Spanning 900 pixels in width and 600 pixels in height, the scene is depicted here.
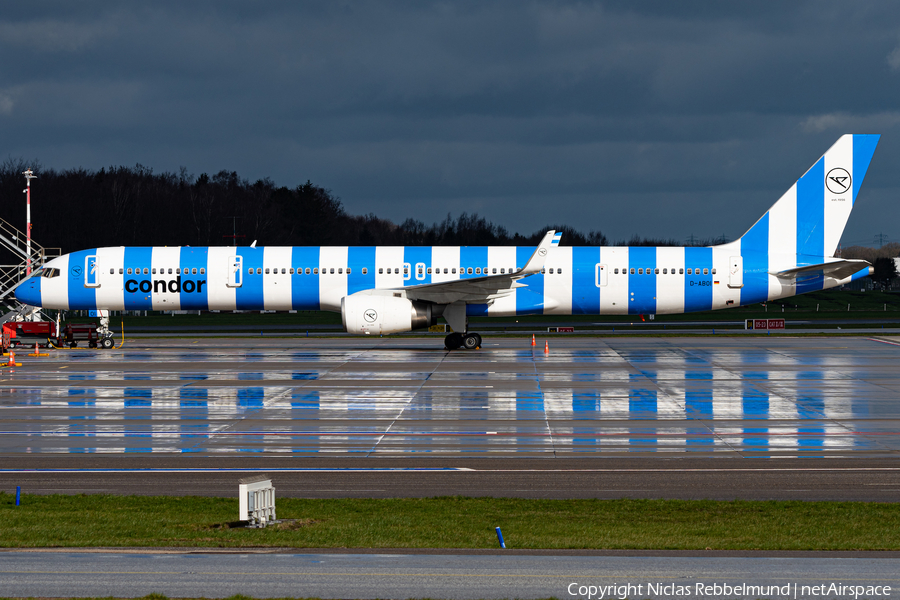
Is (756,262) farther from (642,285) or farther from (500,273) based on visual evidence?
(500,273)

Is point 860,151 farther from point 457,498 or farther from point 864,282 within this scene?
point 864,282

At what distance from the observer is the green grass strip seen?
10633 mm

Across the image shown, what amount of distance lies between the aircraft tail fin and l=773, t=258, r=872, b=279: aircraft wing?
113cm

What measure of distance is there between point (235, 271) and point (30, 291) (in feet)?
33.2

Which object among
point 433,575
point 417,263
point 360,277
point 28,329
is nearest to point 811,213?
point 417,263

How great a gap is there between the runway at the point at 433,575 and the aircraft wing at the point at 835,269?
33.1m

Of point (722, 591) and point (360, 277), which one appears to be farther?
point (360, 277)

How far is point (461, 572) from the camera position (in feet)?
31.0

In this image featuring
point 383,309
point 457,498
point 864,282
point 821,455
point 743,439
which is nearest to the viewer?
point 457,498

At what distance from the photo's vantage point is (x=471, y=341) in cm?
4000

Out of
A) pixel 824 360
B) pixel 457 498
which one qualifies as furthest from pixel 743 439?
pixel 824 360

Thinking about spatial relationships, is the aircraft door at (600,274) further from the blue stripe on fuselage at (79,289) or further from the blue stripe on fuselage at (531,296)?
the blue stripe on fuselage at (79,289)

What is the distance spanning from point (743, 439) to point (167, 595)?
13.4 m

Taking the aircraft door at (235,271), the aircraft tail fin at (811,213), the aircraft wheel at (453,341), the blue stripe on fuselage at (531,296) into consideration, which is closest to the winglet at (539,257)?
the blue stripe on fuselage at (531,296)
